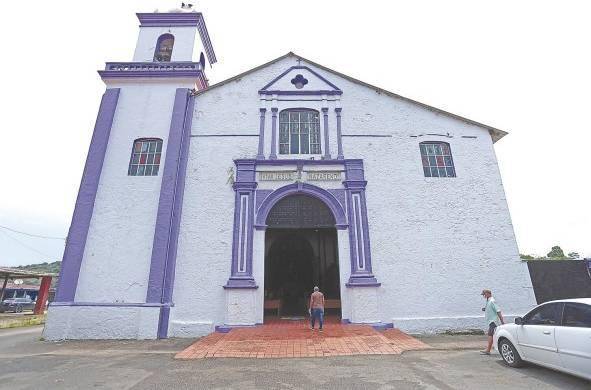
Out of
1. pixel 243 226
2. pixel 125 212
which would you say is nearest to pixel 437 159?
pixel 243 226

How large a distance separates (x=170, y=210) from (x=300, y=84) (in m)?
7.11

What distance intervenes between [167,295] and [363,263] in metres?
6.26

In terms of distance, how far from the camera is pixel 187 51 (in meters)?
13.2

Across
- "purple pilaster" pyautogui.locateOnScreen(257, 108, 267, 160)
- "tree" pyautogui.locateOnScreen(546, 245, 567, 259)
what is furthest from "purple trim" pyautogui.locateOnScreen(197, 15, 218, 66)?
"tree" pyautogui.locateOnScreen(546, 245, 567, 259)

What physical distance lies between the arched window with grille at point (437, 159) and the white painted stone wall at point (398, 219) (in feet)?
0.75

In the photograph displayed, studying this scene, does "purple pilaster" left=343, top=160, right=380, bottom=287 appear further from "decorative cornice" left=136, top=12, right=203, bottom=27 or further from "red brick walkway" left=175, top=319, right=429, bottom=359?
"decorative cornice" left=136, top=12, right=203, bottom=27

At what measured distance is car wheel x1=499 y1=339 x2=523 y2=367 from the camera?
237 inches

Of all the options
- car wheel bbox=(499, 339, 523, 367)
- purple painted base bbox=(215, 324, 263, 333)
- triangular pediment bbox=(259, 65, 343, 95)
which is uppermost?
triangular pediment bbox=(259, 65, 343, 95)

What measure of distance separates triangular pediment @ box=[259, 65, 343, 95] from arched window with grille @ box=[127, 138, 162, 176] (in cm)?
454

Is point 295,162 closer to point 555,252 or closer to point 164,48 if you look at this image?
point 164,48

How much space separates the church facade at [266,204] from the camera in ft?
31.8

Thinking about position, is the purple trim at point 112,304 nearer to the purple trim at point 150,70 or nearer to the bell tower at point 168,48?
the bell tower at point 168,48

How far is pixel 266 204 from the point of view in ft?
35.3

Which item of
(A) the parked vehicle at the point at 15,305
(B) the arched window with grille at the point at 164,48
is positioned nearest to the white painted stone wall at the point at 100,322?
(B) the arched window with grille at the point at 164,48
